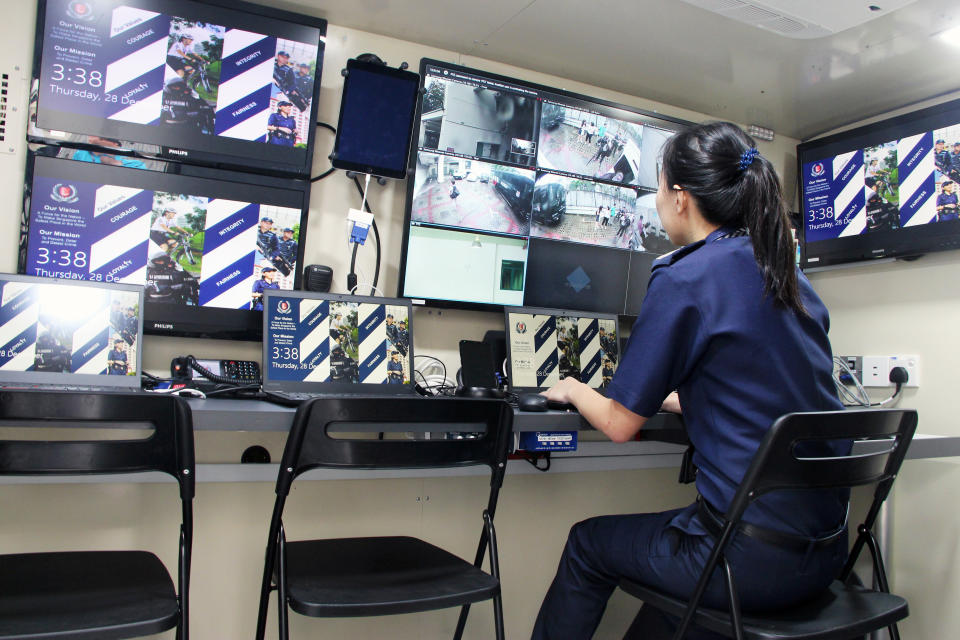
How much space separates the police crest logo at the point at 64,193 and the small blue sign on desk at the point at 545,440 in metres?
1.31

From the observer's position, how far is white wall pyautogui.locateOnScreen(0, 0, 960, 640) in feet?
5.89

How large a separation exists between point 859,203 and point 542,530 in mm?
1716

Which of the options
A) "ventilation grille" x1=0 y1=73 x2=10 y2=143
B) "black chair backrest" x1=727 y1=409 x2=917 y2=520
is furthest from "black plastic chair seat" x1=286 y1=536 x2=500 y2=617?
"ventilation grille" x1=0 y1=73 x2=10 y2=143

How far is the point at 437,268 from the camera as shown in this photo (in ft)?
7.23

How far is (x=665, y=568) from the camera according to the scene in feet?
4.62

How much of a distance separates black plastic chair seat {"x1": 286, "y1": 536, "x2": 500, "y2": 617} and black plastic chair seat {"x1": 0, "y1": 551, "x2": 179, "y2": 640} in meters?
0.24

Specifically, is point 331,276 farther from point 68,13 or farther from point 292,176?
point 68,13

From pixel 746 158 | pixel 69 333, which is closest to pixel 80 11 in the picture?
pixel 69 333

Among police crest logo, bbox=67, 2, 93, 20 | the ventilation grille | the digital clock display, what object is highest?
police crest logo, bbox=67, 2, 93, 20

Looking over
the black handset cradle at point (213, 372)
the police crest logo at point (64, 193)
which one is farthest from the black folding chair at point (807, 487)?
the police crest logo at point (64, 193)

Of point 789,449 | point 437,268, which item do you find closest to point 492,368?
point 437,268

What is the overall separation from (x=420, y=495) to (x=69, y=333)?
107 centimetres

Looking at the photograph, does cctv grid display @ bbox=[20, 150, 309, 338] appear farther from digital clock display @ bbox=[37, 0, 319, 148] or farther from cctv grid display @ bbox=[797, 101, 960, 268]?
cctv grid display @ bbox=[797, 101, 960, 268]

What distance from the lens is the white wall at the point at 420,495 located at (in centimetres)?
179
